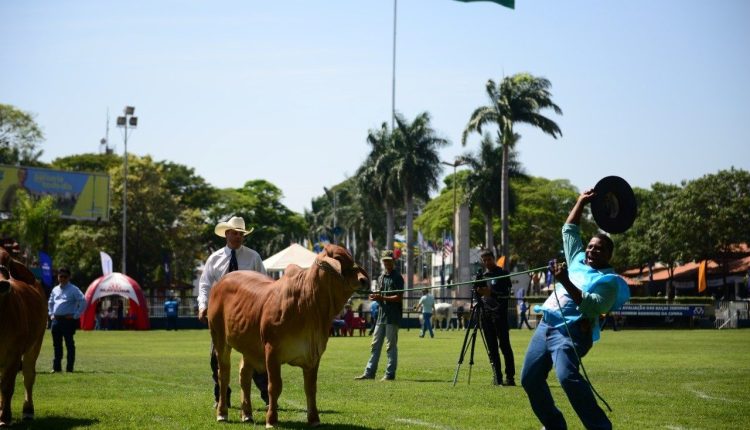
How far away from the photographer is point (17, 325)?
1104 centimetres

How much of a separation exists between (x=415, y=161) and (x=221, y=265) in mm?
67459

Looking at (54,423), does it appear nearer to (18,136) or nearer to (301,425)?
(301,425)

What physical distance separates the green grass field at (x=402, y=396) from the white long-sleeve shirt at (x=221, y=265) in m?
1.64

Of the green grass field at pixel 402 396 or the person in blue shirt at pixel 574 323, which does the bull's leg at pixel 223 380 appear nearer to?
the green grass field at pixel 402 396

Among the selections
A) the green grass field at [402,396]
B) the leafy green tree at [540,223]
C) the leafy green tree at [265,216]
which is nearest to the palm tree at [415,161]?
the leafy green tree at [540,223]

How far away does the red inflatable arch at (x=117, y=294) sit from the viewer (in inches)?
2098

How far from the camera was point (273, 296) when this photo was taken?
35.8ft

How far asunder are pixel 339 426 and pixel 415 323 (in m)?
50.8

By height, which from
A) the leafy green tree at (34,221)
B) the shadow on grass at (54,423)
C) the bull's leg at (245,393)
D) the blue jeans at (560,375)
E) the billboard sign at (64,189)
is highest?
the billboard sign at (64,189)

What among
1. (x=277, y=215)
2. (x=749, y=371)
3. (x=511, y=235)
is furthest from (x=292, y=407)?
(x=277, y=215)

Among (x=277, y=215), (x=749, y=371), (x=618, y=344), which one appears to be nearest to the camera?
(x=749, y=371)

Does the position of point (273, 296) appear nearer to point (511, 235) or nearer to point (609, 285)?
point (609, 285)

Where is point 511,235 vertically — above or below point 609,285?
above

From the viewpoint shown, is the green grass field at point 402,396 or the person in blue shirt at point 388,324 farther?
the person in blue shirt at point 388,324
